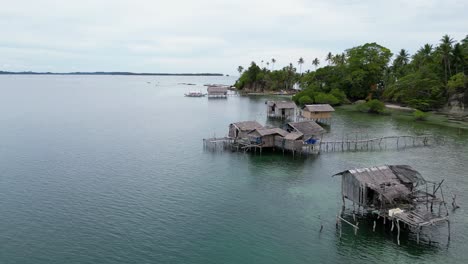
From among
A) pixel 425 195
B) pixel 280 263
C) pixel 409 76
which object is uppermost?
pixel 409 76

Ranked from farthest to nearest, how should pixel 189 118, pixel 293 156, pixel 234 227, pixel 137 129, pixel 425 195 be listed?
pixel 189 118 → pixel 137 129 → pixel 293 156 → pixel 425 195 → pixel 234 227

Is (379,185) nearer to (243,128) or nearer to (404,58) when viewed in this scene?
(243,128)

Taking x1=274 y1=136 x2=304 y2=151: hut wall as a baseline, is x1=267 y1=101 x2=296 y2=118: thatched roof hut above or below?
above

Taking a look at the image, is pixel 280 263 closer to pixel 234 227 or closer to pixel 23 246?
pixel 234 227

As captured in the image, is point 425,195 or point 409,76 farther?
point 409,76

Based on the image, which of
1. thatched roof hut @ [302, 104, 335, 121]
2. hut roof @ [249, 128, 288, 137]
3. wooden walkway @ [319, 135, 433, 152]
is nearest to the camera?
hut roof @ [249, 128, 288, 137]

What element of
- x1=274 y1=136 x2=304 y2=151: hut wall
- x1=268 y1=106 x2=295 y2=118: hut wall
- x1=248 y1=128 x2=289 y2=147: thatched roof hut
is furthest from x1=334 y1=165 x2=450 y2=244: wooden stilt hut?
x1=268 y1=106 x2=295 y2=118: hut wall

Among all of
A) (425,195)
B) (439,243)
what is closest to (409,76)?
(425,195)

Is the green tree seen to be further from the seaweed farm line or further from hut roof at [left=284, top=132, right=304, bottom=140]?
hut roof at [left=284, top=132, right=304, bottom=140]
